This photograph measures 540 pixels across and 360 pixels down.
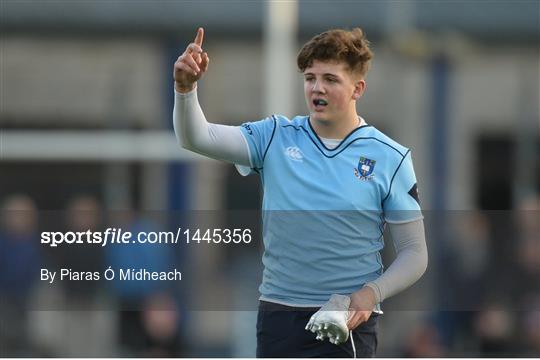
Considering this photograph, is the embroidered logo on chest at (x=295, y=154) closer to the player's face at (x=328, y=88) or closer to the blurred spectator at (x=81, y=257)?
the player's face at (x=328, y=88)

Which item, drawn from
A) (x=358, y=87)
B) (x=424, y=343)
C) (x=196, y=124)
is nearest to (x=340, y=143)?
(x=358, y=87)

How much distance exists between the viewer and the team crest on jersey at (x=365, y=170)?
3.81 metres

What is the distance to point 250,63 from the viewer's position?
1112 centimetres

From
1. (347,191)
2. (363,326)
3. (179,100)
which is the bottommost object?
(363,326)

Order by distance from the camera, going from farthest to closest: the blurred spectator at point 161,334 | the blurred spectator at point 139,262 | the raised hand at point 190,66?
1. the blurred spectator at point 161,334
2. the blurred spectator at point 139,262
3. the raised hand at point 190,66

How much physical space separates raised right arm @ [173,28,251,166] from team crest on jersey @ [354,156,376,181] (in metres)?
0.33

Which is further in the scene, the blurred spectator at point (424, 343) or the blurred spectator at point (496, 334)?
the blurred spectator at point (424, 343)

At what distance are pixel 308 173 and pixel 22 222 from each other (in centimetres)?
316

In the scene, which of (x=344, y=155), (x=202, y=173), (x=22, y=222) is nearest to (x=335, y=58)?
(x=344, y=155)

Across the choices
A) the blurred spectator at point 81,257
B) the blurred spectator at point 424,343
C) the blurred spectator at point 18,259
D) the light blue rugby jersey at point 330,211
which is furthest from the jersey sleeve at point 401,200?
the blurred spectator at point 424,343

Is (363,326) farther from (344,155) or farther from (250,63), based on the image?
(250,63)

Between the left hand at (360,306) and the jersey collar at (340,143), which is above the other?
the jersey collar at (340,143)

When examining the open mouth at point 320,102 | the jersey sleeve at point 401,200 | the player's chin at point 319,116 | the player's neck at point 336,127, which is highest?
the open mouth at point 320,102

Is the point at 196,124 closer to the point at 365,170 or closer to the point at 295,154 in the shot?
the point at 295,154
